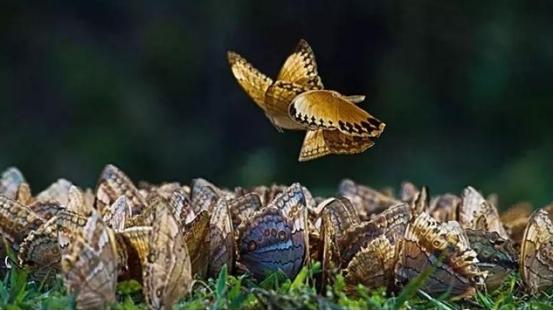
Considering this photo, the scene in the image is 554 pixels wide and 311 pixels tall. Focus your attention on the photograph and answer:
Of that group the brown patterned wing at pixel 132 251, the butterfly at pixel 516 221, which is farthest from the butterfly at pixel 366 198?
the brown patterned wing at pixel 132 251

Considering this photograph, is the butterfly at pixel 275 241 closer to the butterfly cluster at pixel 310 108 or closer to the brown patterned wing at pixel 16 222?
the butterfly cluster at pixel 310 108

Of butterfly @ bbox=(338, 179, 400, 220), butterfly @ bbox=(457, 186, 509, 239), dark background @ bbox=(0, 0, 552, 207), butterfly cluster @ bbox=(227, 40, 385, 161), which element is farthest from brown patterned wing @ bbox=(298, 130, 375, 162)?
dark background @ bbox=(0, 0, 552, 207)

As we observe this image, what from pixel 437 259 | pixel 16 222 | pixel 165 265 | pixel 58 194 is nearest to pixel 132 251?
pixel 165 265

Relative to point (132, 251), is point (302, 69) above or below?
above

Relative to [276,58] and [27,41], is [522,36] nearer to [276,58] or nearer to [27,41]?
[276,58]

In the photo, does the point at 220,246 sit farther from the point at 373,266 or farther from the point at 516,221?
the point at 516,221

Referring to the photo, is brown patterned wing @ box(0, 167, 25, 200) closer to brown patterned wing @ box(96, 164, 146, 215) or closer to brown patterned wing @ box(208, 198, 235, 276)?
brown patterned wing @ box(96, 164, 146, 215)
